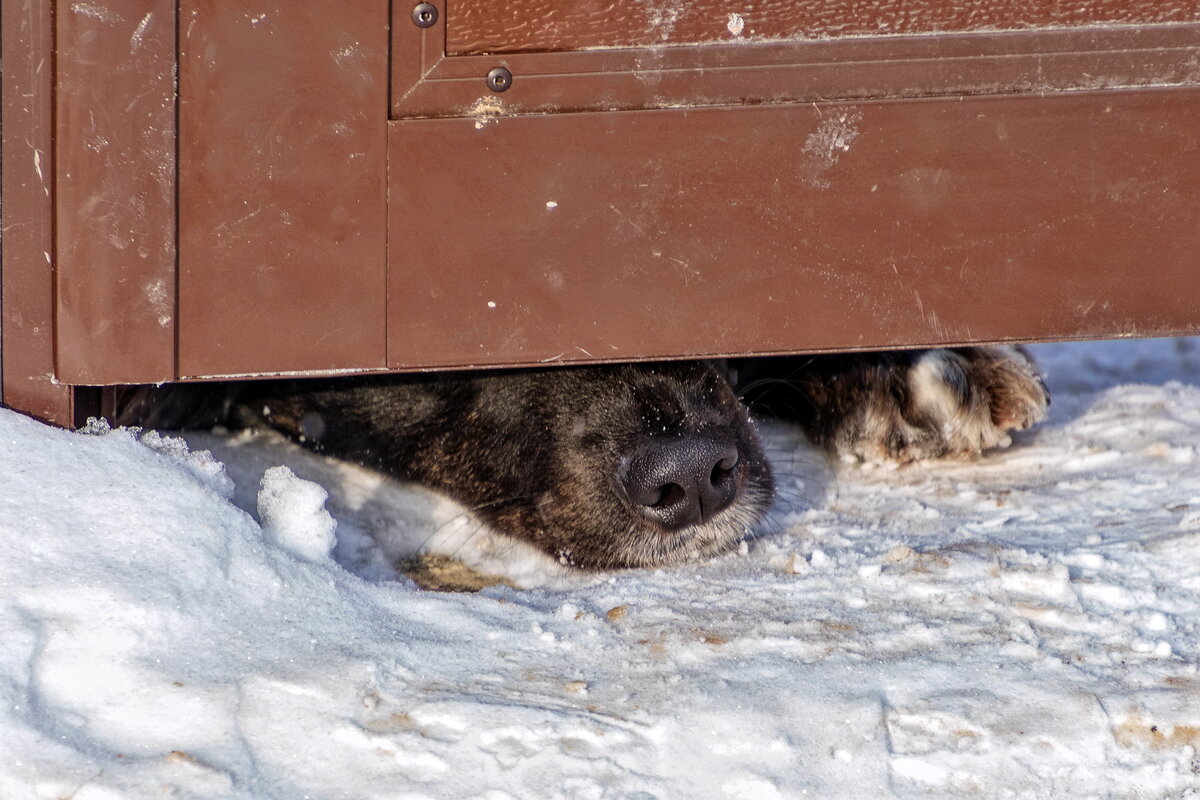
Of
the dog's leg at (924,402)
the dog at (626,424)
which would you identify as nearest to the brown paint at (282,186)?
the dog at (626,424)

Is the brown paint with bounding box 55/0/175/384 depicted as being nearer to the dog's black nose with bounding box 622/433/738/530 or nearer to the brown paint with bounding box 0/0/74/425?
the brown paint with bounding box 0/0/74/425

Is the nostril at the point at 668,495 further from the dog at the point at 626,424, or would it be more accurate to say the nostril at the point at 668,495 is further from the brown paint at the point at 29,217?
the brown paint at the point at 29,217

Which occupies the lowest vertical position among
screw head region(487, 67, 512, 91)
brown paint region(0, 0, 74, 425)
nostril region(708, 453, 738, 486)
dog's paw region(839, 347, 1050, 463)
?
nostril region(708, 453, 738, 486)

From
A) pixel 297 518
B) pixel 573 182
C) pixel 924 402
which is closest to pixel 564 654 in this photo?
pixel 297 518

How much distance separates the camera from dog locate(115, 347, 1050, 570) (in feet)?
8.64

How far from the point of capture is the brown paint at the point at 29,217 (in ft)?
7.43

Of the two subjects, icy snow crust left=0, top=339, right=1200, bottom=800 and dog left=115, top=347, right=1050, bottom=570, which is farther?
dog left=115, top=347, right=1050, bottom=570

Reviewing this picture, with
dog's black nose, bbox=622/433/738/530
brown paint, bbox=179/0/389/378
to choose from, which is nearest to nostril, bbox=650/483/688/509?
dog's black nose, bbox=622/433/738/530

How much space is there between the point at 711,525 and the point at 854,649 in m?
0.60

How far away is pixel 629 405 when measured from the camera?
2699 millimetres

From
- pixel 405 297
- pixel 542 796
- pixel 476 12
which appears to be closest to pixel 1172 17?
pixel 476 12

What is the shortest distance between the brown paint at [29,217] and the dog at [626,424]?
0.87 ft

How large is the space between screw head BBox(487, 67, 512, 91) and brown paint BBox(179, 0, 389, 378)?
0.20m

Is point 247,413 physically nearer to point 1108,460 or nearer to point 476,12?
point 476,12
